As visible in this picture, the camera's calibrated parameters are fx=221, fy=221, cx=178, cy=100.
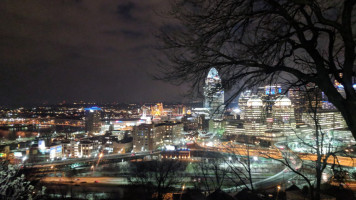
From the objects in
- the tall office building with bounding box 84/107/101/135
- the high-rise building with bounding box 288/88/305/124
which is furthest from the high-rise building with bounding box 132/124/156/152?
the high-rise building with bounding box 288/88/305/124

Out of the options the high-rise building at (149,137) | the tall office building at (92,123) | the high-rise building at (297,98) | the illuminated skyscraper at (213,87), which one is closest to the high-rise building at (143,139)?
the high-rise building at (149,137)

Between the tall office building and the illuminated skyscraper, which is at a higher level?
the illuminated skyscraper

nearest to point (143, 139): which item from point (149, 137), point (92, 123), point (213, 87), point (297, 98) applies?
point (149, 137)

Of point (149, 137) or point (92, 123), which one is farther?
point (92, 123)

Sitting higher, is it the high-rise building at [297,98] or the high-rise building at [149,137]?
the high-rise building at [297,98]

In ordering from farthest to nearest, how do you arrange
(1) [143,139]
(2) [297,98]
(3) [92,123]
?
(3) [92,123] → (1) [143,139] → (2) [297,98]

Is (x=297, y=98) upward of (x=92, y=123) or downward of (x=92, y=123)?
upward

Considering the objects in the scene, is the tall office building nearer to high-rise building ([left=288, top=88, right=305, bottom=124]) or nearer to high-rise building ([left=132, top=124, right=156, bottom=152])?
high-rise building ([left=132, top=124, right=156, bottom=152])

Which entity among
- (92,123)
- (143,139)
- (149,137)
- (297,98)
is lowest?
(143,139)

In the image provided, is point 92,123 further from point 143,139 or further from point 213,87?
point 213,87

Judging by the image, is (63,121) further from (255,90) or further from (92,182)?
(255,90)

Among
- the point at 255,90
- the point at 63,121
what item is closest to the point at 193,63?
the point at 255,90

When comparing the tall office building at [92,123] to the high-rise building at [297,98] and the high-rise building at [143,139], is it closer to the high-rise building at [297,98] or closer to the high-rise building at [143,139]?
the high-rise building at [143,139]

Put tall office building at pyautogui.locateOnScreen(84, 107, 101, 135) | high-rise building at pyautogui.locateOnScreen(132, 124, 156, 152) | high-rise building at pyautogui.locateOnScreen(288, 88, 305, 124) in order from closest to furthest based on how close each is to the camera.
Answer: high-rise building at pyautogui.locateOnScreen(288, 88, 305, 124) < high-rise building at pyautogui.locateOnScreen(132, 124, 156, 152) < tall office building at pyautogui.locateOnScreen(84, 107, 101, 135)
